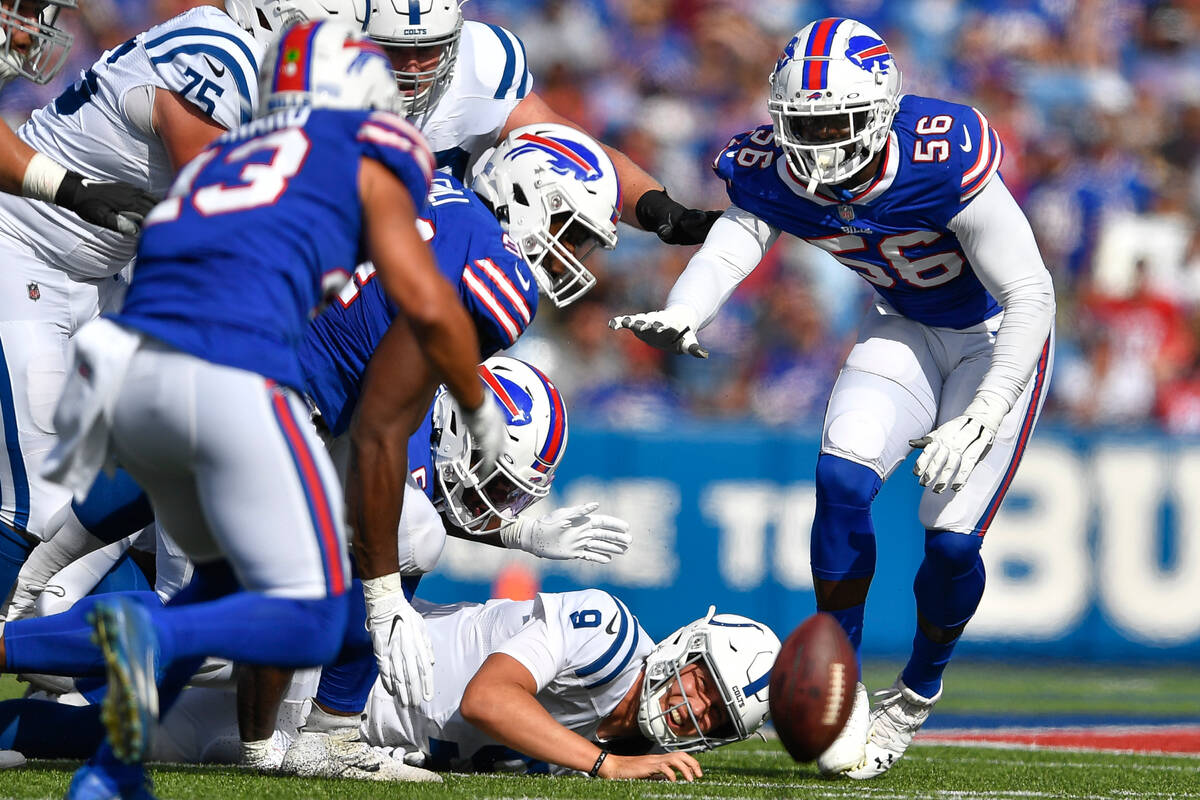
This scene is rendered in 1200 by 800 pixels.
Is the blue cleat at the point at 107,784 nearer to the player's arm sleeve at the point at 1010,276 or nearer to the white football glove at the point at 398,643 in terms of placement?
the white football glove at the point at 398,643

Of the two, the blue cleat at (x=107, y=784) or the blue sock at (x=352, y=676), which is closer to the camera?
the blue cleat at (x=107, y=784)

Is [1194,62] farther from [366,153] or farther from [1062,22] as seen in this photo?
[366,153]

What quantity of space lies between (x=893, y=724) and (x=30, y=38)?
3.05m

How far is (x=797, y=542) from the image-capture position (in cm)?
773

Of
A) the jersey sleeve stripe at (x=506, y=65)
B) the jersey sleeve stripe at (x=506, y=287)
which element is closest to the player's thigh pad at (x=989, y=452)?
the jersey sleeve stripe at (x=506, y=287)

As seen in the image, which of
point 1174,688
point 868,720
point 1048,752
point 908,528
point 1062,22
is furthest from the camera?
point 1062,22

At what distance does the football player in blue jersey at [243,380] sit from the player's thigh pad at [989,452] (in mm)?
2007

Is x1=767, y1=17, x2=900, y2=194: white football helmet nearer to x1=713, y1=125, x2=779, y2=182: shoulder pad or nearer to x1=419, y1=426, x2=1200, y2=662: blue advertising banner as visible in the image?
x1=713, y1=125, x2=779, y2=182: shoulder pad

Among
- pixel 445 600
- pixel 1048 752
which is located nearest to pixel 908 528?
pixel 445 600

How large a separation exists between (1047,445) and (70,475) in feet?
20.2

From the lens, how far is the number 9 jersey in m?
2.52

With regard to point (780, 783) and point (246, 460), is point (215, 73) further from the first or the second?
point (780, 783)

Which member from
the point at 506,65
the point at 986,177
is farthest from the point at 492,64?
the point at 986,177

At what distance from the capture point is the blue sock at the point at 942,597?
4344mm
